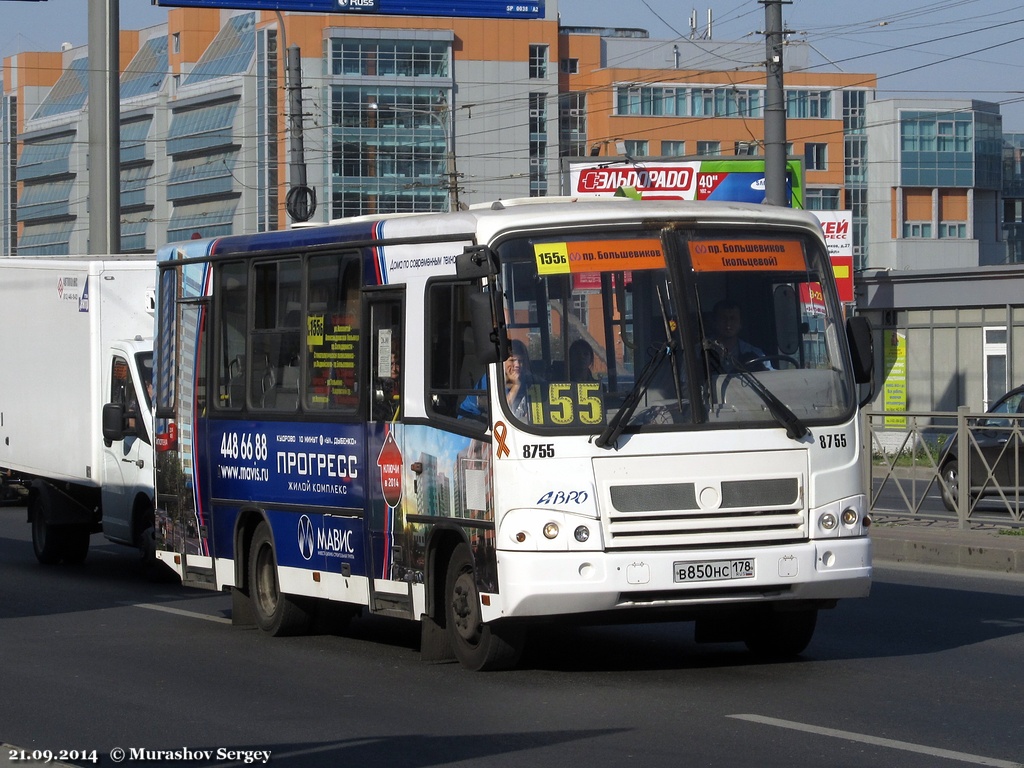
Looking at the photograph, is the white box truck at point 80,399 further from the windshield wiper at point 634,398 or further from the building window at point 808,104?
the building window at point 808,104

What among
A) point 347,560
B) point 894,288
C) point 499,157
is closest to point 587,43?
point 499,157

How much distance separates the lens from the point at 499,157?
113 meters

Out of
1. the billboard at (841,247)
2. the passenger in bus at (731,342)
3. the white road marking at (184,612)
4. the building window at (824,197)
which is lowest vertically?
the white road marking at (184,612)

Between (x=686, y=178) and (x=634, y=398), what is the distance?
29180 millimetres

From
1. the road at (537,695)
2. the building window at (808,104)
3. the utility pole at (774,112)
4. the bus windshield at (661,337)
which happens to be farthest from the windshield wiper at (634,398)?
the building window at (808,104)

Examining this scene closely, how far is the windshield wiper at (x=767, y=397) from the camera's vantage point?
9750mm

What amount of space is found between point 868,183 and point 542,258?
11496 centimetres

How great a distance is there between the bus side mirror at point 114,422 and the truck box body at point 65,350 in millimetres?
2033

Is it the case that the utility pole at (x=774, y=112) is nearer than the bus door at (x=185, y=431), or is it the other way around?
the bus door at (x=185, y=431)

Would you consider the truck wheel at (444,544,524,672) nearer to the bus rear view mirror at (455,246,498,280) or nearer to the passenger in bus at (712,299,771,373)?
the bus rear view mirror at (455,246,498,280)

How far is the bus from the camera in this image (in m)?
9.49

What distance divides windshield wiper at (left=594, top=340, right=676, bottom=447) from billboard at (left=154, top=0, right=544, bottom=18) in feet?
58.9

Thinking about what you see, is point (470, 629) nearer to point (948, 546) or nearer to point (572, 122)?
point (948, 546)

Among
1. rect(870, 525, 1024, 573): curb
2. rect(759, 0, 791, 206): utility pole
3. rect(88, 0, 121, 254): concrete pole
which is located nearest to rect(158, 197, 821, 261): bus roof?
rect(870, 525, 1024, 573): curb
